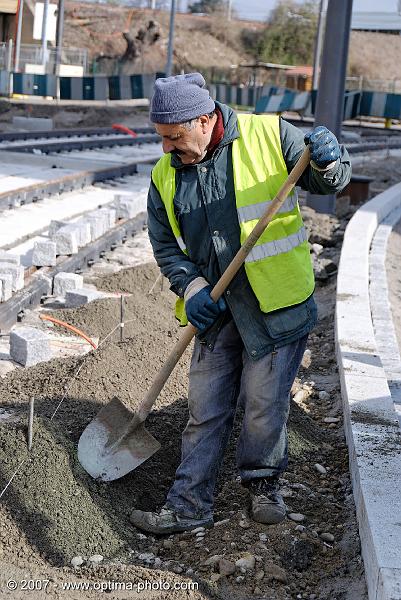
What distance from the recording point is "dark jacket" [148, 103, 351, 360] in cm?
437

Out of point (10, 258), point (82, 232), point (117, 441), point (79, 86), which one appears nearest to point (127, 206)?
point (82, 232)

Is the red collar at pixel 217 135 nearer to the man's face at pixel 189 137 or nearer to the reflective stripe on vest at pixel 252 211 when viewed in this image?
the man's face at pixel 189 137

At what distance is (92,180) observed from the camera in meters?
16.7

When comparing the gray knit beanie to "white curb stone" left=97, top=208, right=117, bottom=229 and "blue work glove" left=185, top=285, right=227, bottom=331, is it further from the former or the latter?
"white curb stone" left=97, top=208, right=117, bottom=229

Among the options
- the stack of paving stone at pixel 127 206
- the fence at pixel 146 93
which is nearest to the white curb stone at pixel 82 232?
the stack of paving stone at pixel 127 206

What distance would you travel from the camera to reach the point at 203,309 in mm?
4383

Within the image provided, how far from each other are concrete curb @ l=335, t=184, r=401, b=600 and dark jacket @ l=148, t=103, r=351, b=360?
76 cm

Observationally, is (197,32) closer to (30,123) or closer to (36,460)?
(30,123)

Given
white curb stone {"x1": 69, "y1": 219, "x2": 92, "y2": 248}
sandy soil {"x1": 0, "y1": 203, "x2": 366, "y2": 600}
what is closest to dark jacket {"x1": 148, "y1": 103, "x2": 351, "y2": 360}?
sandy soil {"x1": 0, "y1": 203, "x2": 366, "y2": 600}

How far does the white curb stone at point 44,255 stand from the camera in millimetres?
9516

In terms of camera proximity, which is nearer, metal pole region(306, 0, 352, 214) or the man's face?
the man's face

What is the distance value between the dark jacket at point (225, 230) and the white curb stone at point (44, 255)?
5.08 meters

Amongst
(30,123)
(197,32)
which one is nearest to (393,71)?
(197,32)

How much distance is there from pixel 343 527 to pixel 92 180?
12630 mm
